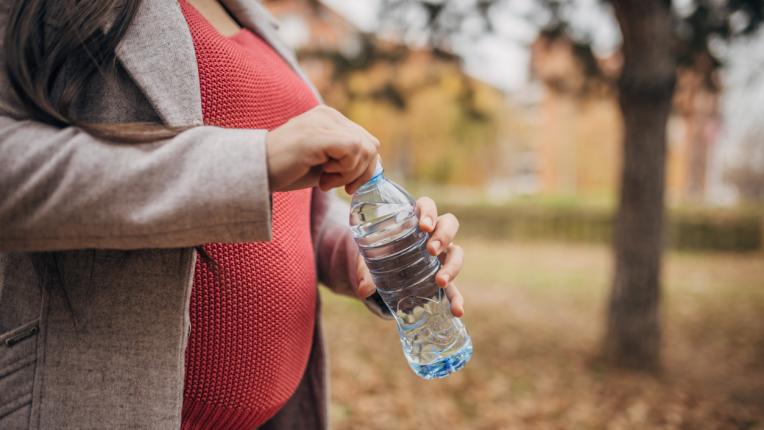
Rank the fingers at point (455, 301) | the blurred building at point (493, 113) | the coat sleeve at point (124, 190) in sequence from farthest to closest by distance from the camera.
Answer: the blurred building at point (493, 113)
the fingers at point (455, 301)
the coat sleeve at point (124, 190)

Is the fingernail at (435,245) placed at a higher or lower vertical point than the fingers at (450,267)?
higher

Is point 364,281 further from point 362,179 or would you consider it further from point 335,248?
point 362,179

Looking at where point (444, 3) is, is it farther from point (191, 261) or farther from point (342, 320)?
point (191, 261)

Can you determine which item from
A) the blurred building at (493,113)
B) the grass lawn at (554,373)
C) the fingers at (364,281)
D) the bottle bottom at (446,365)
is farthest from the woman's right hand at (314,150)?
the grass lawn at (554,373)

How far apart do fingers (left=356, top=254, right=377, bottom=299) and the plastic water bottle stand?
0.09 meters

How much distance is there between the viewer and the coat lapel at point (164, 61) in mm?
891

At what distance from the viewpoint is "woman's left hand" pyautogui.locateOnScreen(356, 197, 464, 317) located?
1093 millimetres

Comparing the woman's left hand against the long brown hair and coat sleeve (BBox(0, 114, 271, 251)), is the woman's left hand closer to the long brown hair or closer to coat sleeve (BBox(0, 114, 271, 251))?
coat sleeve (BBox(0, 114, 271, 251))

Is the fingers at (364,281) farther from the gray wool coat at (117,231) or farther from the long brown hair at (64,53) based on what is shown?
the long brown hair at (64,53)

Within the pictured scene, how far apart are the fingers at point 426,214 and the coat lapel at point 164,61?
1.52 ft

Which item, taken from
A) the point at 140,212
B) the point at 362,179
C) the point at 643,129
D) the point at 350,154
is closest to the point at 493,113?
the point at 643,129

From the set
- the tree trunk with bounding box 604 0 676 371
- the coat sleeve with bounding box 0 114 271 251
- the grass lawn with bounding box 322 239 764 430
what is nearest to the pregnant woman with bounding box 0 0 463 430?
the coat sleeve with bounding box 0 114 271 251

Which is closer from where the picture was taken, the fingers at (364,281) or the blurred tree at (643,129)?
the fingers at (364,281)

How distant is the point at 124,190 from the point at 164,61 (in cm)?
27
